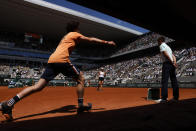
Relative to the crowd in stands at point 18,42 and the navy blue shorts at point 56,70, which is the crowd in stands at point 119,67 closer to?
the crowd in stands at point 18,42

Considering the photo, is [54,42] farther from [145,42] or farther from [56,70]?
[56,70]

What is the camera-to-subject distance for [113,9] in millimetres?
1975

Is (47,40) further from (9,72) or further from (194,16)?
(194,16)

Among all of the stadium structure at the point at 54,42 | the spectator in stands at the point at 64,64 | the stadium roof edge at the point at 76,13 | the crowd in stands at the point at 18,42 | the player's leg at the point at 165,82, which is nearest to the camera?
the spectator in stands at the point at 64,64

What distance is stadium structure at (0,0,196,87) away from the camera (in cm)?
2455

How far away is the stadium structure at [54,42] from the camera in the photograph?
24.6 metres

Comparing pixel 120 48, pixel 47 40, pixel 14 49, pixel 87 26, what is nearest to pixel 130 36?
pixel 120 48

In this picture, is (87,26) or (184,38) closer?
(184,38)

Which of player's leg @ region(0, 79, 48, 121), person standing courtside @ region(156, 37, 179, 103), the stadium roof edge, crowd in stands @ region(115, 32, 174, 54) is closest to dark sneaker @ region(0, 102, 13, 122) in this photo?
player's leg @ region(0, 79, 48, 121)

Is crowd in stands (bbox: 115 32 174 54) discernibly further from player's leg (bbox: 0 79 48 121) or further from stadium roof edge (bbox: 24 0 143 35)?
player's leg (bbox: 0 79 48 121)

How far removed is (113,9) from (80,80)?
1486mm

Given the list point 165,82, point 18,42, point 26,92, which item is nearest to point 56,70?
point 26,92

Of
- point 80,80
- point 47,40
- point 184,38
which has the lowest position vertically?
point 80,80

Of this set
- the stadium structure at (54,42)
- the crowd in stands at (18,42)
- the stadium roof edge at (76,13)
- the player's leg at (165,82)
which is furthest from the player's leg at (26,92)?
the crowd in stands at (18,42)
